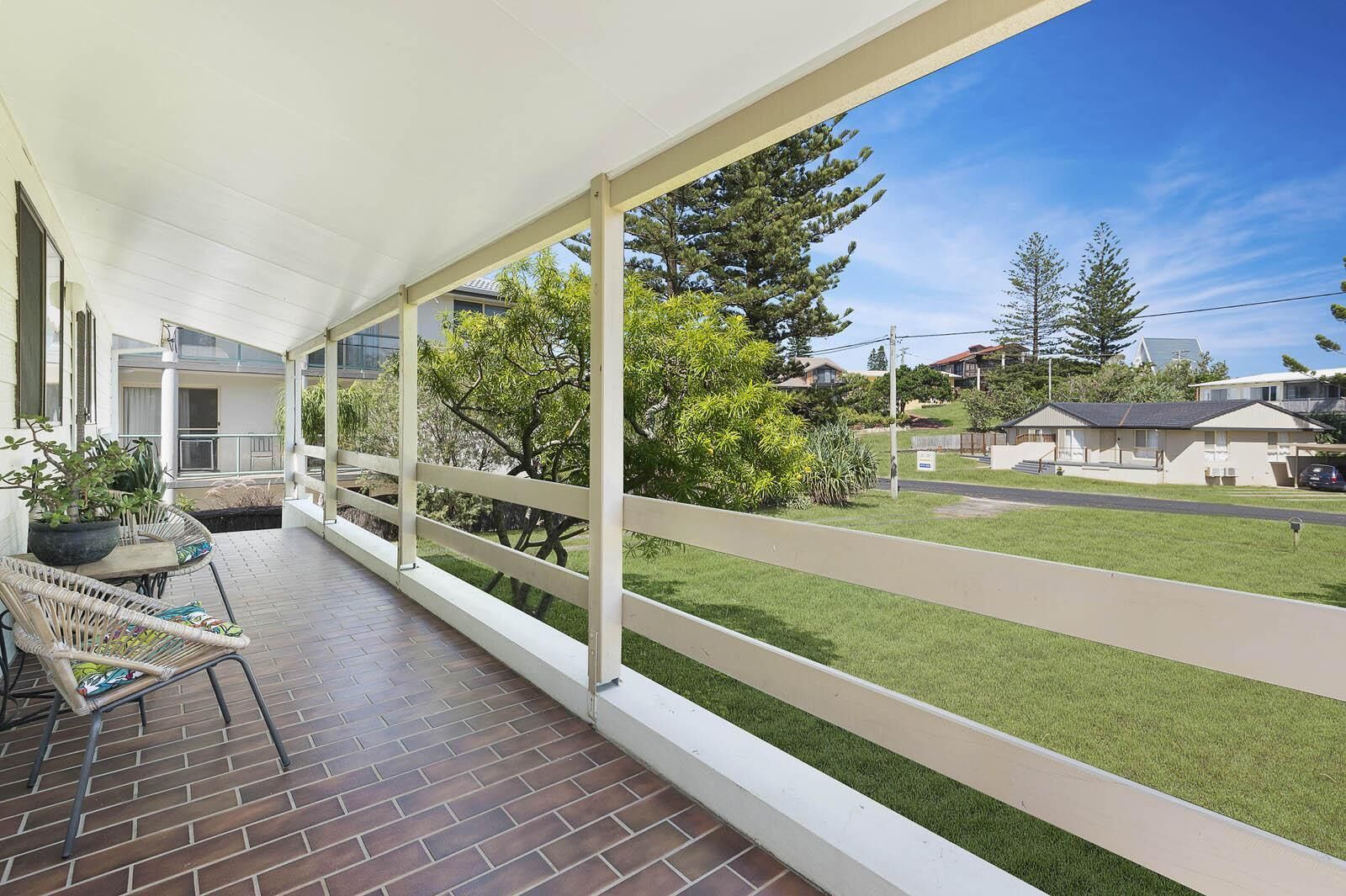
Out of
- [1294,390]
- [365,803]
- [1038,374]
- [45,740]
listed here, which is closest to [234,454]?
[45,740]

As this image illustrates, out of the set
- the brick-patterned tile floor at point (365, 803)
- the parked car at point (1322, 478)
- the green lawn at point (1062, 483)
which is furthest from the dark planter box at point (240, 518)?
the parked car at point (1322, 478)

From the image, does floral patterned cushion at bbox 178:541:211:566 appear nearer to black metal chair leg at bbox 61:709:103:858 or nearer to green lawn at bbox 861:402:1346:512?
black metal chair leg at bbox 61:709:103:858

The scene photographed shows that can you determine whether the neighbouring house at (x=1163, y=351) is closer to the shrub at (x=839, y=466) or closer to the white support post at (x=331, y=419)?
the shrub at (x=839, y=466)

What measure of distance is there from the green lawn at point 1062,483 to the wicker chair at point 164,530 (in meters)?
6.61

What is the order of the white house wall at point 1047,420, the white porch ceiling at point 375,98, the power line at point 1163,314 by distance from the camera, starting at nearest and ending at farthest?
the white porch ceiling at point 375,98 < the power line at point 1163,314 < the white house wall at point 1047,420

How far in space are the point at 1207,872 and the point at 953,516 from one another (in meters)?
9.85

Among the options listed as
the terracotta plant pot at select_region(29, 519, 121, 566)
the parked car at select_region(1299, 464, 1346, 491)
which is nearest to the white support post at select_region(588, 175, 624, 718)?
the terracotta plant pot at select_region(29, 519, 121, 566)

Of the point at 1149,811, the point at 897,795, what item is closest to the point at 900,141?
the point at 897,795

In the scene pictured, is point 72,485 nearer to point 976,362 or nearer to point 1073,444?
point 976,362

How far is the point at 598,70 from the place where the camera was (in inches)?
66.6

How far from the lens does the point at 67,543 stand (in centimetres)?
241

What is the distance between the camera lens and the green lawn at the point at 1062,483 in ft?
21.8

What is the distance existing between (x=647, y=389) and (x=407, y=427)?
1778mm

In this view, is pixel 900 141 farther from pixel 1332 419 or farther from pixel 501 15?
pixel 501 15
